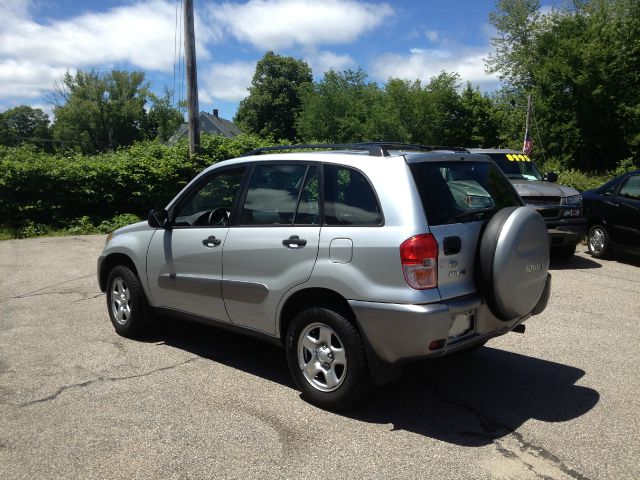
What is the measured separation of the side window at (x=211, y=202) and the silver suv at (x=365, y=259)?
0.04 m

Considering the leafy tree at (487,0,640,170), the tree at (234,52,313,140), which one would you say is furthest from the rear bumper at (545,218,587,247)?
the tree at (234,52,313,140)

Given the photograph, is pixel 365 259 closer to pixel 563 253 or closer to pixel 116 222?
pixel 563 253

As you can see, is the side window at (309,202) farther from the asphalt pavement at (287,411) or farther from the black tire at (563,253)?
the black tire at (563,253)

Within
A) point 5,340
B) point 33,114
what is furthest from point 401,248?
point 33,114

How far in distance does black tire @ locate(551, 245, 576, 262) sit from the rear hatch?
21.2ft

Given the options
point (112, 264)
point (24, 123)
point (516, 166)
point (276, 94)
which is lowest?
point (112, 264)

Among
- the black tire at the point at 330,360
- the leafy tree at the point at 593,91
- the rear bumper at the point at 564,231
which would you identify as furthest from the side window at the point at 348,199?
the leafy tree at the point at 593,91

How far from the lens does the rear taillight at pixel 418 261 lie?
11.9 feet

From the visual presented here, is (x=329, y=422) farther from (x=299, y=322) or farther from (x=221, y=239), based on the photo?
(x=221, y=239)

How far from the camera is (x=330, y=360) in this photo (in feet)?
13.2

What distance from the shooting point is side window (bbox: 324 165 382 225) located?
3883mm

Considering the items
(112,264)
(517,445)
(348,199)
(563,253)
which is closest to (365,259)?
(348,199)

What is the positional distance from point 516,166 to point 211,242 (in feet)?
27.3

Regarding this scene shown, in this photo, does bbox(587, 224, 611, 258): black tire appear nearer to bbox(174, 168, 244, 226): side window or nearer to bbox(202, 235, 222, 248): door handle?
bbox(174, 168, 244, 226): side window
